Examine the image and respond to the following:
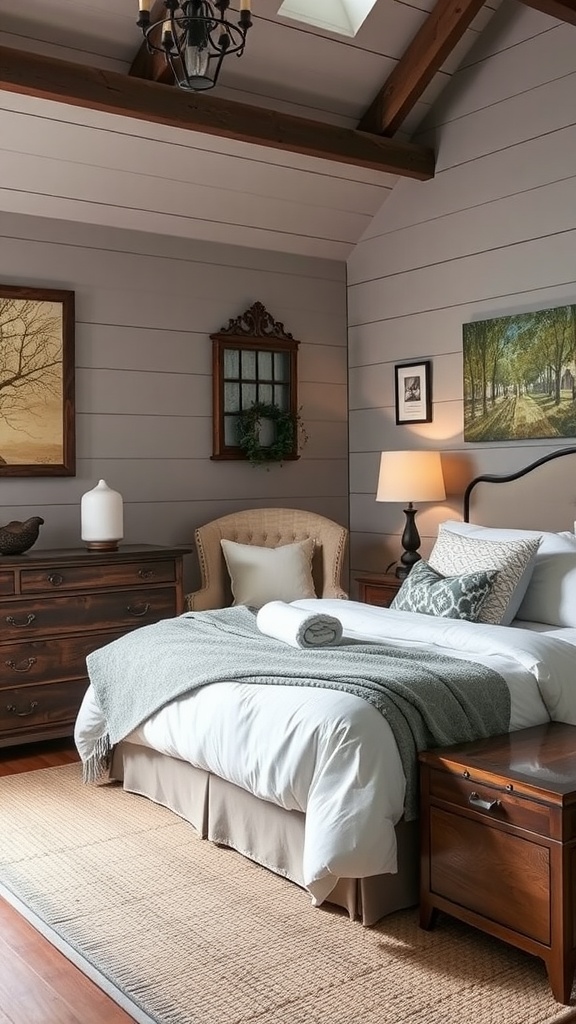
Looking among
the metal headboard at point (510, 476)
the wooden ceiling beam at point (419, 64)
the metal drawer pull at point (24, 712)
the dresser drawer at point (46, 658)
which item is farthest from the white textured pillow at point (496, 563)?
the wooden ceiling beam at point (419, 64)

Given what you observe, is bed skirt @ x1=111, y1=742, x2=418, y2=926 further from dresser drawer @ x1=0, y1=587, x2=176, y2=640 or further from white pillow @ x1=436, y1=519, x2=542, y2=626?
white pillow @ x1=436, y1=519, x2=542, y2=626

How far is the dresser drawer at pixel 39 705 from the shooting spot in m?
4.27

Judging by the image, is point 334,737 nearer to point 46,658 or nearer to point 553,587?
point 553,587

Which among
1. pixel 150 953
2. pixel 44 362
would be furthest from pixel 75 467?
pixel 150 953

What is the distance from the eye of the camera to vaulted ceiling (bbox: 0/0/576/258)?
13.6ft

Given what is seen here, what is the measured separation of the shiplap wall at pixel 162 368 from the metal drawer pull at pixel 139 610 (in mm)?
567

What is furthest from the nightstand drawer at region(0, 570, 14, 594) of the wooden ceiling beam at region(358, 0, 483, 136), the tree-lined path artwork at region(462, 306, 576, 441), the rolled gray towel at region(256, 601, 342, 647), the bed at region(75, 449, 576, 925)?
the wooden ceiling beam at region(358, 0, 483, 136)

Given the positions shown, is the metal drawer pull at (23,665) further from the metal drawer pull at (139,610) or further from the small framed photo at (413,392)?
the small framed photo at (413,392)

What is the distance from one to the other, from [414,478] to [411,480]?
2cm

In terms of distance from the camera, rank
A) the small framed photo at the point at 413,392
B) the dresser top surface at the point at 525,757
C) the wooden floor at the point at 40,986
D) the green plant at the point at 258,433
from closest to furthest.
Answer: the wooden floor at the point at 40,986
the dresser top surface at the point at 525,757
the small framed photo at the point at 413,392
the green plant at the point at 258,433

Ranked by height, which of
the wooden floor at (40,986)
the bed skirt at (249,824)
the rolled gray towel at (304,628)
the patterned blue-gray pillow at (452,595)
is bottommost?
the wooden floor at (40,986)

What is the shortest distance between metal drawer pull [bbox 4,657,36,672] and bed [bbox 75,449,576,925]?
0.52m

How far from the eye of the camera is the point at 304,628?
335 cm

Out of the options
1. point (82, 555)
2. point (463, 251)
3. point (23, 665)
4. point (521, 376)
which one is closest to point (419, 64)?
point (463, 251)
